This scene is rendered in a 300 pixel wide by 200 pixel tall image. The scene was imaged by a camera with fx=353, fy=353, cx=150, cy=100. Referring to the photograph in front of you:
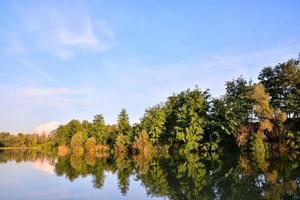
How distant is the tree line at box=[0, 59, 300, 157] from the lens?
41.7 m

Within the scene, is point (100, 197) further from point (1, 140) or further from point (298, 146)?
point (1, 140)

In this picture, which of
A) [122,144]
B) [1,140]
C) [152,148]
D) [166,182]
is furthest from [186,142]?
[1,140]

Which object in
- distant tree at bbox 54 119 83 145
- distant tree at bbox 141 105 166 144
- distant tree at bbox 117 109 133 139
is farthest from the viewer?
distant tree at bbox 54 119 83 145

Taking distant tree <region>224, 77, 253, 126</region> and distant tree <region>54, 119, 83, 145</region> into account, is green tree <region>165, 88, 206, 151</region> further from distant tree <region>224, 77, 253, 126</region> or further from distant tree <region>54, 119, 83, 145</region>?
distant tree <region>54, 119, 83, 145</region>

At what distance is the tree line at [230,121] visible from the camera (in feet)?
137

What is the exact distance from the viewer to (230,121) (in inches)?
1893

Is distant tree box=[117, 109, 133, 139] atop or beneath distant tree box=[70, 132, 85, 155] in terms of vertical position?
atop

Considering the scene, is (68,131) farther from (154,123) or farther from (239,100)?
(239,100)

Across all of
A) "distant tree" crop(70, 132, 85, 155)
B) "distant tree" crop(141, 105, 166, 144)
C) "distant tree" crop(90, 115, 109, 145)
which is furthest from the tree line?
"distant tree" crop(70, 132, 85, 155)

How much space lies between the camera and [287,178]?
1733cm

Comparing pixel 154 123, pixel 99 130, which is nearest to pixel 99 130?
pixel 99 130

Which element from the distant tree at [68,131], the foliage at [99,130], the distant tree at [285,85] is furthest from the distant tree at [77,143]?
the distant tree at [285,85]

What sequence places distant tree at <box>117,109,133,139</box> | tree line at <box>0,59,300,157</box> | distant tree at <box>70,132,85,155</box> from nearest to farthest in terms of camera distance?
1. tree line at <box>0,59,300,157</box>
2. distant tree at <box>117,109,133,139</box>
3. distant tree at <box>70,132,85,155</box>

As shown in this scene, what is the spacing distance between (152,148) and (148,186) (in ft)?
124
